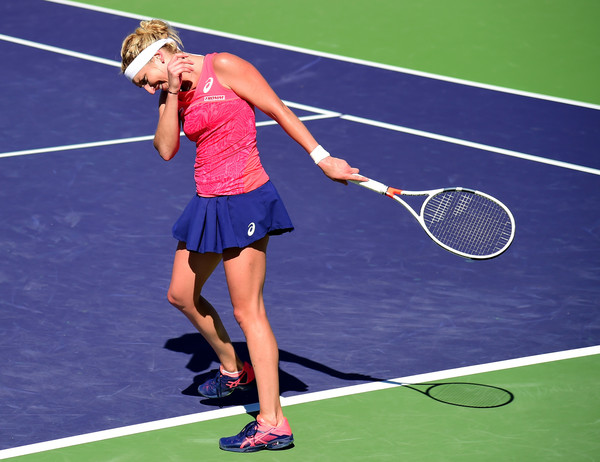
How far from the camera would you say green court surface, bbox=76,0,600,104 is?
40.8ft

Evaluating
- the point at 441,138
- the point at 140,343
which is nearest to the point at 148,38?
the point at 140,343

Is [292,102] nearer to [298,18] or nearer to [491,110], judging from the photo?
[491,110]

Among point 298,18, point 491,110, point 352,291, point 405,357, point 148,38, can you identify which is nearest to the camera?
point 148,38

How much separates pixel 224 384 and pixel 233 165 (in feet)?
4.58

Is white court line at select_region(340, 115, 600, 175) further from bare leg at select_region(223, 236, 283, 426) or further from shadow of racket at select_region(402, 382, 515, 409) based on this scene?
bare leg at select_region(223, 236, 283, 426)

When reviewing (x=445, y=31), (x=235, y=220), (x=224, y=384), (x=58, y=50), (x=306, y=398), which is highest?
(x=445, y=31)

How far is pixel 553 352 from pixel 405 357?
0.91 metres

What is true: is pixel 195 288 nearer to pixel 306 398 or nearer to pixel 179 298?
pixel 179 298

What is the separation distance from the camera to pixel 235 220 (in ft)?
19.0

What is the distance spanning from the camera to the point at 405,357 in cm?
693

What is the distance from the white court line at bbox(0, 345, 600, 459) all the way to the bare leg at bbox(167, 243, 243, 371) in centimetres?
42

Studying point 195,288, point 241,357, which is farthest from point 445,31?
point 195,288

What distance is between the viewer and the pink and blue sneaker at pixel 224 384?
21.3ft

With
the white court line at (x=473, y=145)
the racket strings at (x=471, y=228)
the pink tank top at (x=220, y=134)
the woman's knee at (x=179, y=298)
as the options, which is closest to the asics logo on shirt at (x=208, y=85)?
the pink tank top at (x=220, y=134)
